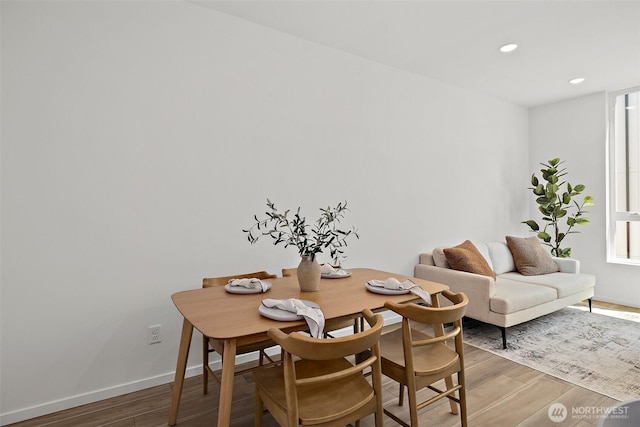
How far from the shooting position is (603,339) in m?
3.21

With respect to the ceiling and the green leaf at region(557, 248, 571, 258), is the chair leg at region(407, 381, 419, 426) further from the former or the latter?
the green leaf at region(557, 248, 571, 258)

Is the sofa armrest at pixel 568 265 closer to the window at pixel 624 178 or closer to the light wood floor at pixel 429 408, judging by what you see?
the window at pixel 624 178

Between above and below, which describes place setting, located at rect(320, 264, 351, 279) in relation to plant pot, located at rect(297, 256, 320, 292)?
below

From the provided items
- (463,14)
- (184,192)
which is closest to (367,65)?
(463,14)

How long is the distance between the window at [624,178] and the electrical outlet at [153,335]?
5.33 meters

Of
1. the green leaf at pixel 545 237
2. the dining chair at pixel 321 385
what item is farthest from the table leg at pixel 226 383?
the green leaf at pixel 545 237

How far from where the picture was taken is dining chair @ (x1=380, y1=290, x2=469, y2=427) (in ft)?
5.24

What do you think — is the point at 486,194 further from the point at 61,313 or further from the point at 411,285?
the point at 61,313

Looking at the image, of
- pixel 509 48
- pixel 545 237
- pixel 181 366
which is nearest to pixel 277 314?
pixel 181 366

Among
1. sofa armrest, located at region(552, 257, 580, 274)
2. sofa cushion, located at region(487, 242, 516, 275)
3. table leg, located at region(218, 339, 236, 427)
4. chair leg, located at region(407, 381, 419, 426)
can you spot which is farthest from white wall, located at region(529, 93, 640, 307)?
table leg, located at region(218, 339, 236, 427)

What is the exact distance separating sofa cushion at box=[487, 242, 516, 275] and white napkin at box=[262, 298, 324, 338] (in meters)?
3.28

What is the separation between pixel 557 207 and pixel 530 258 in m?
1.02

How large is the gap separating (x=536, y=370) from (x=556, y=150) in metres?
3.60

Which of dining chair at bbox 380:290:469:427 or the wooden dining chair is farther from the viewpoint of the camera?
the wooden dining chair
